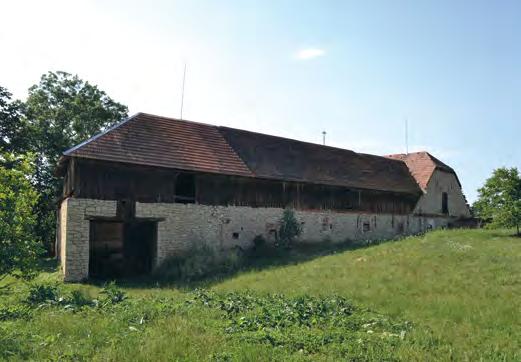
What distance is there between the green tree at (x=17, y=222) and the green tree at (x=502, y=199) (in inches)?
923

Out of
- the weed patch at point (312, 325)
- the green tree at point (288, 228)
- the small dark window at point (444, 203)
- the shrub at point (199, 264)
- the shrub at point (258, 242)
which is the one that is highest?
the small dark window at point (444, 203)

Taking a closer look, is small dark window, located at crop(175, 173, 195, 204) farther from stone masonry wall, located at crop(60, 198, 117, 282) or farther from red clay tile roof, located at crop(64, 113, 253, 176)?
stone masonry wall, located at crop(60, 198, 117, 282)

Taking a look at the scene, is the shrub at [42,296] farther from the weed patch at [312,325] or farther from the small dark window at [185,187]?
the small dark window at [185,187]

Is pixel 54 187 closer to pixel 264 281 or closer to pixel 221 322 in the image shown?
pixel 264 281

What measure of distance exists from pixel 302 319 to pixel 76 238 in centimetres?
1331

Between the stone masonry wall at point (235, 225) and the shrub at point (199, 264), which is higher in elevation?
the stone masonry wall at point (235, 225)

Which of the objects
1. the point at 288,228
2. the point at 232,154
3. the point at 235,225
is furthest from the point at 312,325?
the point at 232,154

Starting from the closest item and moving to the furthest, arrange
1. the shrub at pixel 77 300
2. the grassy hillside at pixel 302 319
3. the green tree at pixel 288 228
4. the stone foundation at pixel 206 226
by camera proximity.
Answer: the grassy hillside at pixel 302 319, the shrub at pixel 77 300, the stone foundation at pixel 206 226, the green tree at pixel 288 228

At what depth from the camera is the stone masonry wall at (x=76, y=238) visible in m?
19.9

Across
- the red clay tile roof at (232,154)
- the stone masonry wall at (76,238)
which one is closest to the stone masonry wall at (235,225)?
the red clay tile roof at (232,154)

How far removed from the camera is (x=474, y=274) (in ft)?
49.9

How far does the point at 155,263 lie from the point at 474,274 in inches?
551

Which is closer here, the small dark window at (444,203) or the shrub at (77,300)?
the shrub at (77,300)

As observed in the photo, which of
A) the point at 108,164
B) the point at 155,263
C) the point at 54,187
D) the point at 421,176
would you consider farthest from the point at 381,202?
the point at 54,187
